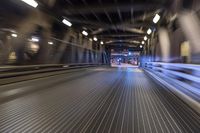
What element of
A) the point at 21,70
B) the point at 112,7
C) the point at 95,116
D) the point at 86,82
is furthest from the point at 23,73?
the point at 112,7

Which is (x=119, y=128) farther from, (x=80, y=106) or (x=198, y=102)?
(x=198, y=102)

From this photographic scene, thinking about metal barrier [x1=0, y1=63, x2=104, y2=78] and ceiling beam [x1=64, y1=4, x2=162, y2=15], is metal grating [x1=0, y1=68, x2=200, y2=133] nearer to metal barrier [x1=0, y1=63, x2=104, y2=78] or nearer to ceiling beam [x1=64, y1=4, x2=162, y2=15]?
metal barrier [x1=0, y1=63, x2=104, y2=78]

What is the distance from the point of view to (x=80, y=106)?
5.54 metres

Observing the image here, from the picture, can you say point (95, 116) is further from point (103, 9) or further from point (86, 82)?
point (103, 9)

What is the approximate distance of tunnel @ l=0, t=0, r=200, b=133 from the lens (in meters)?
4.26

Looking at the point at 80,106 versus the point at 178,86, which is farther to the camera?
the point at 178,86

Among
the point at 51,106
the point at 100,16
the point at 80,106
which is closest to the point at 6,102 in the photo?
the point at 51,106

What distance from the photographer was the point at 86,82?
10898 mm

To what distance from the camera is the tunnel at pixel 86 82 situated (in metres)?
4.26

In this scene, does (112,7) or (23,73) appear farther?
(112,7)

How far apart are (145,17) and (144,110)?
51.3ft

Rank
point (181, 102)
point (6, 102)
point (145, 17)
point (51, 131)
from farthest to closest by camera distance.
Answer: point (145, 17)
point (181, 102)
point (6, 102)
point (51, 131)

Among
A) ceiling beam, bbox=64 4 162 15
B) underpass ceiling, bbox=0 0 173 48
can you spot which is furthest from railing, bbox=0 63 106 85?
ceiling beam, bbox=64 4 162 15

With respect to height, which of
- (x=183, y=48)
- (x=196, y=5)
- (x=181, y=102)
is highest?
(x=196, y=5)
